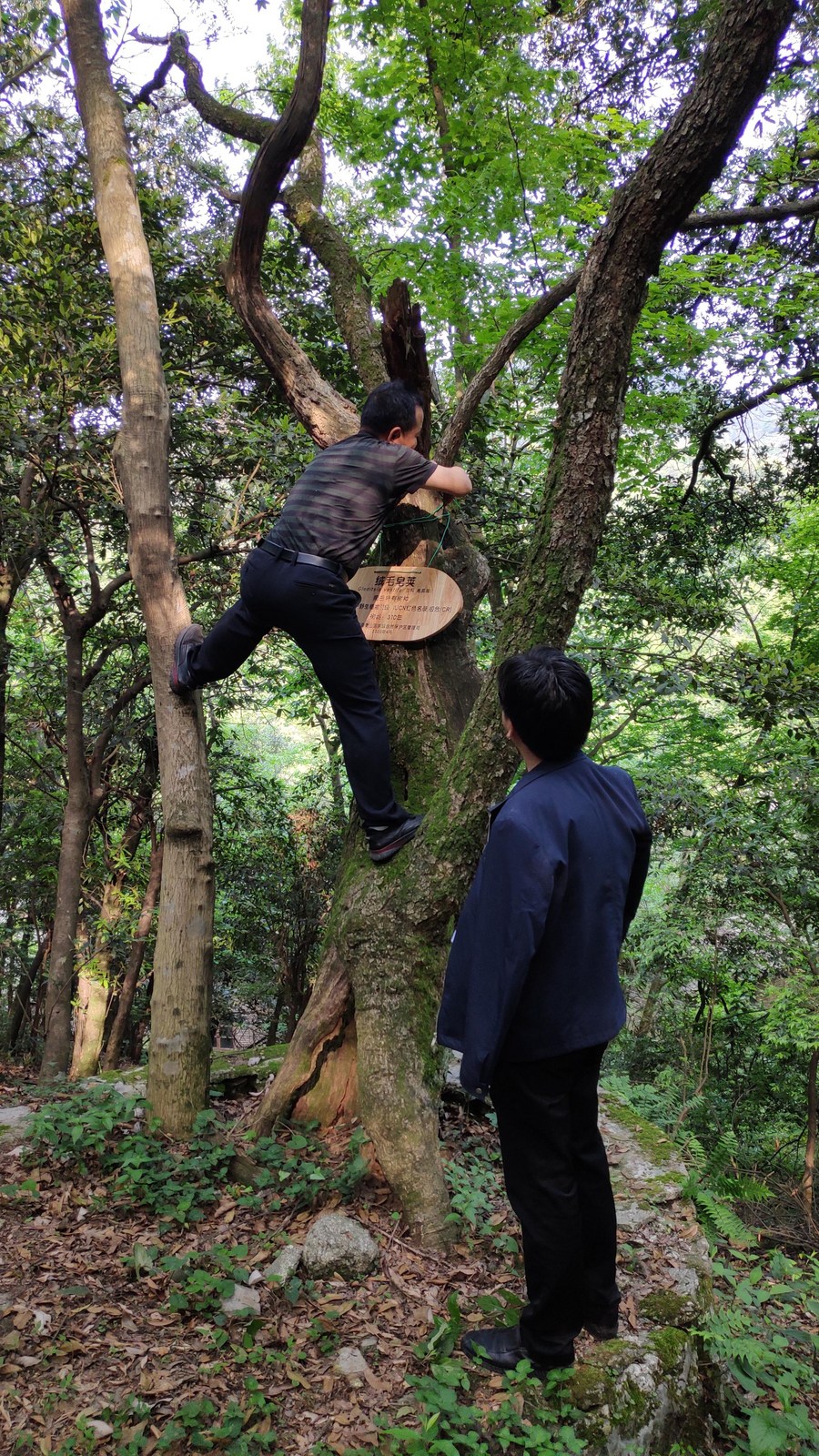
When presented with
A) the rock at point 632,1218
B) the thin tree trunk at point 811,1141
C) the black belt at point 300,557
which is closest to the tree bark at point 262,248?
the black belt at point 300,557

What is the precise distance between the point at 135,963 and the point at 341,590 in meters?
5.40

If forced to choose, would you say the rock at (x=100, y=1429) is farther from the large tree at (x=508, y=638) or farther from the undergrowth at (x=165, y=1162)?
the large tree at (x=508, y=638)

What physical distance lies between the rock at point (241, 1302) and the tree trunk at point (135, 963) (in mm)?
4376

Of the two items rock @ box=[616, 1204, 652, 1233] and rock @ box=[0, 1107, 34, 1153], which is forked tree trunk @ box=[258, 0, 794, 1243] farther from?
rock @ box=[0, 1107, 34, 1153]

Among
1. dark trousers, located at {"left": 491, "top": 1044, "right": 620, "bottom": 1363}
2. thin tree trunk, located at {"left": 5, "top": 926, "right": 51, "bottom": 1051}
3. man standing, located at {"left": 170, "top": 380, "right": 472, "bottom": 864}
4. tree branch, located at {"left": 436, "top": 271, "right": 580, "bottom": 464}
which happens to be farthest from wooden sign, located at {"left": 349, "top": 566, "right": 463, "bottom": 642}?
thin tree trunk, located at {"left": 5, "top": 926, "right": 51, "bottom": 1051}

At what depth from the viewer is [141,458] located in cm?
350

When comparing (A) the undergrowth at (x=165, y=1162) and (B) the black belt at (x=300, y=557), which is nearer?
(A) the undergrowth at (x=165, y=1162)

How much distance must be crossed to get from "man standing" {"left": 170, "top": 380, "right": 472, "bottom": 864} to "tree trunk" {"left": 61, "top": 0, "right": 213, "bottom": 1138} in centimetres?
25

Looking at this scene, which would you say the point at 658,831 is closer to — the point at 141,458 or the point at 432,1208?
the point at 432,1208

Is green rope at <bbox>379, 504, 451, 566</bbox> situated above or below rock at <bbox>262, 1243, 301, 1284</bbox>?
above

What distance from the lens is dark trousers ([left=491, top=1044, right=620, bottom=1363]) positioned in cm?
213

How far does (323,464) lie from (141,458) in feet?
2.84

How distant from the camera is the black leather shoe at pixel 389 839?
3350mm

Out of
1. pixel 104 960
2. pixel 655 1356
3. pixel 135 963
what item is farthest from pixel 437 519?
pixel 135 963
